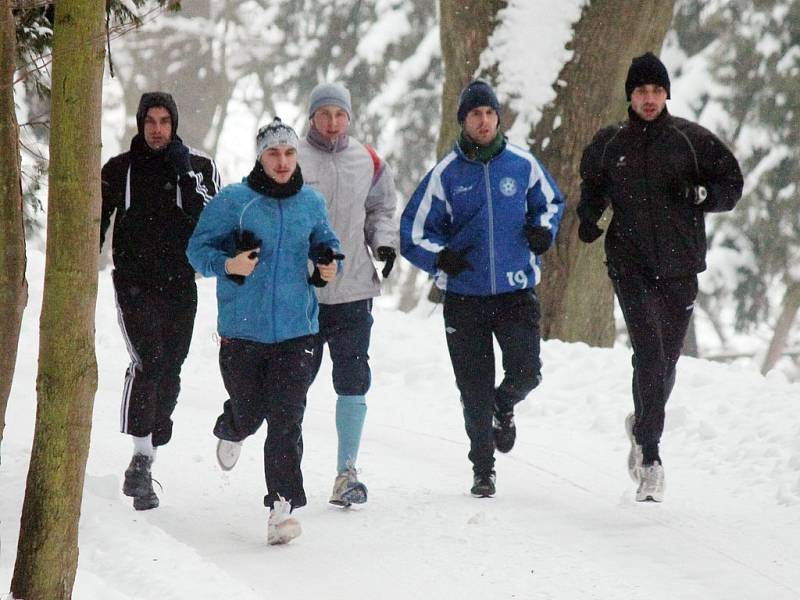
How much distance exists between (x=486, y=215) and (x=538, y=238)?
30 cm

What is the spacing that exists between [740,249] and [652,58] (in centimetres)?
1494

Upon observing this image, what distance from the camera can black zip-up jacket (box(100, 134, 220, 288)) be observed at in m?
6.25

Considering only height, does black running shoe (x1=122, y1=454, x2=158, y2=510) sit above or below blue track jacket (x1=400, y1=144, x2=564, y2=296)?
below

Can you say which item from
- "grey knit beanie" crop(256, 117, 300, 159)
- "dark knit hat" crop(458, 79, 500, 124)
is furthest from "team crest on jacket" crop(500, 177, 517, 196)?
"grey knit beanie" crop(256, 117, 300, 159)

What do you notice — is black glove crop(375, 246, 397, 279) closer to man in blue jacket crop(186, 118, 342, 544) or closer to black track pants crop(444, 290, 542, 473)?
black track pants crop(444, 290, 542, 473)

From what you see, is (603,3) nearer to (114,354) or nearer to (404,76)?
(114,354)

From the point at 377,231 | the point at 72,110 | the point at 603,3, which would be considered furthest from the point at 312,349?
the point at 603,3

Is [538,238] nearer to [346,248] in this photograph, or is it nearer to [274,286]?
[346,248]

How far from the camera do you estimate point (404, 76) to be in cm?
2350

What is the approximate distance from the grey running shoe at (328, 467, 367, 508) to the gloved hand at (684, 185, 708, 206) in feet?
7.22

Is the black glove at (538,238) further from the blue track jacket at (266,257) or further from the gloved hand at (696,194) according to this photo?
the blue track jacket at (266,257)

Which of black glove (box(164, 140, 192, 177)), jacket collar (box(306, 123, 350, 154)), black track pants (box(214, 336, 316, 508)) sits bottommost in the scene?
black track pants (box(214, 336, 316, 508))

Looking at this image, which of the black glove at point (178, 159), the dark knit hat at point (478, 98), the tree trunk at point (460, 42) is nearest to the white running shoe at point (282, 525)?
the black glove at point (178, 159)

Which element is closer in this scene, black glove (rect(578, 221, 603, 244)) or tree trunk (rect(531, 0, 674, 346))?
black glove (rect(578, 221, 603, 244))
